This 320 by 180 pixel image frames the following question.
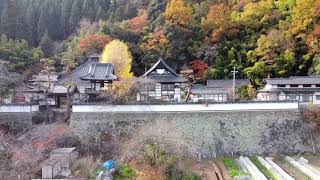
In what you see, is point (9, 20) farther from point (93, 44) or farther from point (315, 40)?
point (315, 40)

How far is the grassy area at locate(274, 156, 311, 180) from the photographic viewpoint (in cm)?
1800

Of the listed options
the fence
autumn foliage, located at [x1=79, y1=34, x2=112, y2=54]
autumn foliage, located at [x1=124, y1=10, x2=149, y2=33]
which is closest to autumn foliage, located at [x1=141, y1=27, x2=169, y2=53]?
autumn foliage, located at [x1=124, y1=10, x2=149, y2=33]

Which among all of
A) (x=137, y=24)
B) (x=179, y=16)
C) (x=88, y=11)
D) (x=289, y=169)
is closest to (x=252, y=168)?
(x=289, y=169)

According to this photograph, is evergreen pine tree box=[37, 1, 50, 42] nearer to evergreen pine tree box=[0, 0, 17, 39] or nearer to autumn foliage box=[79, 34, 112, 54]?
evergreen pine tree box=[0, 0, 17, 39]

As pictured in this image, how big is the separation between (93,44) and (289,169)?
2451 cm

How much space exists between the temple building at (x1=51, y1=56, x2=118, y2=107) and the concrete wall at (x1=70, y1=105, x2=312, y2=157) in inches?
155

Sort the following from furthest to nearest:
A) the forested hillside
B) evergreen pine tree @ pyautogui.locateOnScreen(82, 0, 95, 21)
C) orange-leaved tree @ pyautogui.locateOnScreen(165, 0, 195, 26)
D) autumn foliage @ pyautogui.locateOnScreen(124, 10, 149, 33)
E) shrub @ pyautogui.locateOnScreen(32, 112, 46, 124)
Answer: evergreen pine tree @ pyautogui.locateOnScreen(82, 0, 95, 21) < autumn foliage @ pyautogui.locateOnScreen(124, 10, 149, 33) < orange-leaved tree @ pyautogui.locateOnScreen(165, 0, 195, 26) < the forested hillside < shrub @ pyautogui.locateOnScreen(32, 112, 46, 124)

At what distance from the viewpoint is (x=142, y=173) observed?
1775 centimetres

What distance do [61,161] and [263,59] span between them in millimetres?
22405

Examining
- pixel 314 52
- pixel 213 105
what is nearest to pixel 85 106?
pixel 213 105

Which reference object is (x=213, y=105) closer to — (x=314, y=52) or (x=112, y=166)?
(x=112, y=166)

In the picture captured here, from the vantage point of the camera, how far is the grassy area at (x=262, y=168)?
18450 mm

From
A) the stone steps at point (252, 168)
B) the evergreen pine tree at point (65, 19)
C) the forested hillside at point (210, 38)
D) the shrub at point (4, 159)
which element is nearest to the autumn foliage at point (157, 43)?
the forested hillside at point (210, 38)

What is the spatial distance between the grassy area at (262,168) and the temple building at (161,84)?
28.3 feet
